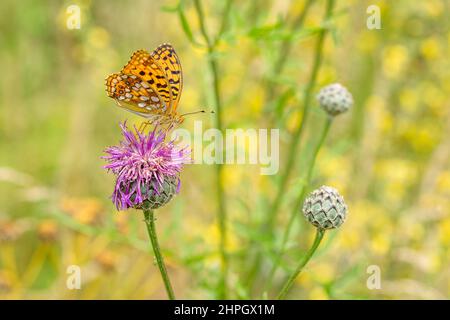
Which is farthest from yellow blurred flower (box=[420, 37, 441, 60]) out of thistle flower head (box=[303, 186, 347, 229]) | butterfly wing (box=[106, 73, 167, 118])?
butterfly wing (box=[106, 73, 167, 118])

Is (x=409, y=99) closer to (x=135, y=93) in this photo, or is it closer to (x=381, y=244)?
(x=381, y=244)

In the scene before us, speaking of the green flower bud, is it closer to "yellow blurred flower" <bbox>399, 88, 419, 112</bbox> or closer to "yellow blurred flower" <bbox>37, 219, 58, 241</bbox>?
"yellow blurred flower" <bbox>37, 219, 58, 241</bbox>

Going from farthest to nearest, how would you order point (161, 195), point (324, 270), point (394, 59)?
point (394, 59) → point (324, 270) → point (161, 195)

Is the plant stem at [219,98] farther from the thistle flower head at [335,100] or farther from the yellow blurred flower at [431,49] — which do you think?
the yellow blurred flower at [431,49]

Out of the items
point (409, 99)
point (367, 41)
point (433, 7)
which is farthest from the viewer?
point (367, 41)

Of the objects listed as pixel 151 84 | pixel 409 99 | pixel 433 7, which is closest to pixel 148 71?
pixel 151 84

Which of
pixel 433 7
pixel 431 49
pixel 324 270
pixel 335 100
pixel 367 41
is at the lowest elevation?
pixel 324 270
